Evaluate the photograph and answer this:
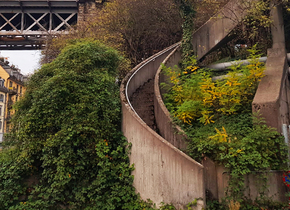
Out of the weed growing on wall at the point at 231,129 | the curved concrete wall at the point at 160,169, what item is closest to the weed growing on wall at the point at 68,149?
the curved concrete wall at the point at 160,169

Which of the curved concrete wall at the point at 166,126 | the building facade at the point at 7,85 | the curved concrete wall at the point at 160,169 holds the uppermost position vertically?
the building facade at the point at 7,85

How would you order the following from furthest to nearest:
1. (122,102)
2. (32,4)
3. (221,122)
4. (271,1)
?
(32,4), (271,1), (122,102), (221,122)

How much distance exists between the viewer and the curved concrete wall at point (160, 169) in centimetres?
564

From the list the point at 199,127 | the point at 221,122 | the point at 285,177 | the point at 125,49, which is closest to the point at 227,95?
the point at 221,122

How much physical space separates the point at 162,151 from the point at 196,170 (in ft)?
3.52

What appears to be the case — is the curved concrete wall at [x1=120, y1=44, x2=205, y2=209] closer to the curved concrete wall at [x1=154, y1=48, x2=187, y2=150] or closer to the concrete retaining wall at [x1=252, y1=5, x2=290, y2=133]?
the curved concrete wall at [x1=154, y1=48, x2=187, y2=150]

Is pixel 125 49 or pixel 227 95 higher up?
pixel 125 49

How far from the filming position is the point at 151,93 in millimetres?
10898

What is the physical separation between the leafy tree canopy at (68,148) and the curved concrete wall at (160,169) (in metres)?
0.44

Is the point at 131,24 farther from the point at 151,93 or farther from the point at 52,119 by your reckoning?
the point at 52,119

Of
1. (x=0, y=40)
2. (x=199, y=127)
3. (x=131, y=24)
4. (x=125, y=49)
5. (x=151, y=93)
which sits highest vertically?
(x=0, y=40)

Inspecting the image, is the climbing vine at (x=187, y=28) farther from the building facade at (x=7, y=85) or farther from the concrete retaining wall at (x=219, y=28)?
the building facade at (x=7, y=85)

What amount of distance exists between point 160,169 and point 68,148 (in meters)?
2.94

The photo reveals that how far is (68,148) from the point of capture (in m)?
6.98
